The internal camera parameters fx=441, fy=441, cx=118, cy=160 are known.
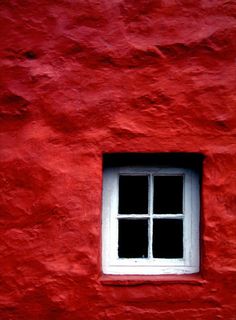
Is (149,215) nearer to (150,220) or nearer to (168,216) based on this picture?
(150,220)

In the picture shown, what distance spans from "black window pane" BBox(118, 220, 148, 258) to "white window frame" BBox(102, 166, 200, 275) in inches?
2.8

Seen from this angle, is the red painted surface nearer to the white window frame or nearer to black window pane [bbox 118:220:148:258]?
the white window frame

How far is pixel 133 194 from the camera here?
3.41 metres

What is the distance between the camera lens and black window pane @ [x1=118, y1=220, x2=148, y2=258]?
342 cm

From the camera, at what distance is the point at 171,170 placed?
3.36 m

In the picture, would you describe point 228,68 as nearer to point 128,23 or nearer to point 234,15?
point 234,15

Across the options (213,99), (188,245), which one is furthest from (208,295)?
(213,99)

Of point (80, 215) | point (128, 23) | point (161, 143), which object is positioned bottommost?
point (80, 215)

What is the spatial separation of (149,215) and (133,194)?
0.67 feet

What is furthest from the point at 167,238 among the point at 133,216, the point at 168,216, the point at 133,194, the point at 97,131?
the point at 97,131

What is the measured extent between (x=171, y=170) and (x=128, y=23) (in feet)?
3.69

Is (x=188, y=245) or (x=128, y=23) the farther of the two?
(x=188, y=245)

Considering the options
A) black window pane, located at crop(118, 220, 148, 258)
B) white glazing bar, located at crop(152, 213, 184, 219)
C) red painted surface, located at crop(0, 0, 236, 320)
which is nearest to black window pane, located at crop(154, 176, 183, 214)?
white glazing bar, located at crop(152, 213, 184, 219)

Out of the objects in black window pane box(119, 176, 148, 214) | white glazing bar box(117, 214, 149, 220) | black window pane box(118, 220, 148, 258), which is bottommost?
black window pane box(118, 220, 148, 258)
